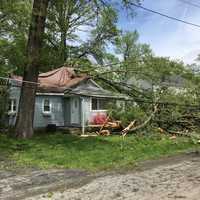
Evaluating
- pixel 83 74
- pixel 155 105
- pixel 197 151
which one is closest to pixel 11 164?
pixel 197 151

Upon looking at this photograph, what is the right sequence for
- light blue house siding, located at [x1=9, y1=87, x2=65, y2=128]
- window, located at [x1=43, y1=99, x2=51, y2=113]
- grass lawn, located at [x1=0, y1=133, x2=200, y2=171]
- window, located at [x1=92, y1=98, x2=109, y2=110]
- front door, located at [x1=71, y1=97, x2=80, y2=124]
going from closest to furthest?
grass lawn, located at [x1=0, y1=133, x2=200, y2=171] → light blue house siding, located at [x1=9, y1=87, x2=65, y2=128] → window, located at [x1=43, y1=99, x2=51, y2=113] → front door, located at [x1=71, y1=97, x2=80, y2=124] → window, located at [x1=92, y1=98, x2=109, y2=110]

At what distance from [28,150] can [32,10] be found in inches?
257

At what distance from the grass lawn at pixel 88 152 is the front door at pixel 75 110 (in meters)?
8.17

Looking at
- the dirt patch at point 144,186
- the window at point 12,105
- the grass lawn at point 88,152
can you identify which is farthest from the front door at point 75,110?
the dirt patch at point 144,186

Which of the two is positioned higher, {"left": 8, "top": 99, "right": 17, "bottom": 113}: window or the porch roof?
the porch roof

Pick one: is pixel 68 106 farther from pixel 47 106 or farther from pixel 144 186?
pixel 144 186

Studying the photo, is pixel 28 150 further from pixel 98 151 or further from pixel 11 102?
pixel 11 102

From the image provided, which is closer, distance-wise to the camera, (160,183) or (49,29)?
(160,183)

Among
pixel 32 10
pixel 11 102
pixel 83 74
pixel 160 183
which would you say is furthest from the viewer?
pixel 83 74

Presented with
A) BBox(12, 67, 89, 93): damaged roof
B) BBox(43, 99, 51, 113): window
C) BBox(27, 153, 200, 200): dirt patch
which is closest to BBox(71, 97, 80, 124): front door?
BBox(12, 67, 89, 93): damaged roof

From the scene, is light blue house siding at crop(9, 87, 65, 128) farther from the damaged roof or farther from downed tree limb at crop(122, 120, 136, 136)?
downed tree limb at crop(122, 120, 136, 136)

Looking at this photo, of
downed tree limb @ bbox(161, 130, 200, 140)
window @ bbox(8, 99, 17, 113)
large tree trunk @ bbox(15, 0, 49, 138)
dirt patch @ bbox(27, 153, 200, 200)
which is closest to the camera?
dirt patch @ bbox(27, 153, 200, 200)

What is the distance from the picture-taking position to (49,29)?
37.1 meters

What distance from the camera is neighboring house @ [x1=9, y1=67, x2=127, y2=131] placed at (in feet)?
83.1
